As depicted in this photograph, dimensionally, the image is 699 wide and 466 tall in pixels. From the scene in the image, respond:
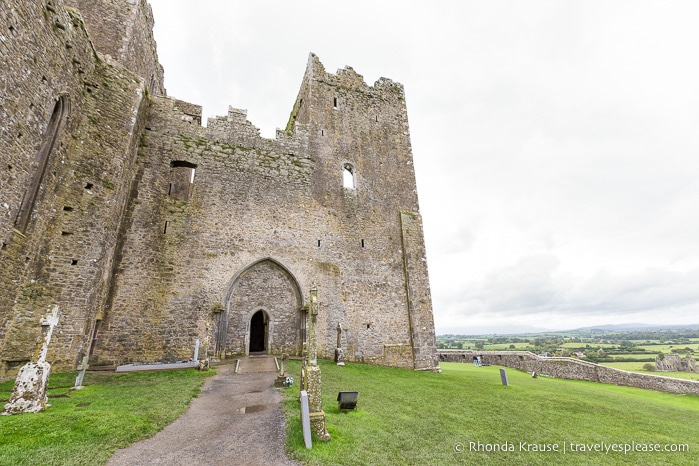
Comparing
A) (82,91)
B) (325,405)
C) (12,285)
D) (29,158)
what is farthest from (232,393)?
(82,91)

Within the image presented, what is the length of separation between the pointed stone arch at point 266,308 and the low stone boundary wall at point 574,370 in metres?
17.7

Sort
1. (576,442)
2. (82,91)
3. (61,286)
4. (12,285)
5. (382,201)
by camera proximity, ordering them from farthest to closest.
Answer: (382,201), (82,91), (61,286), (12,285), (576,442)

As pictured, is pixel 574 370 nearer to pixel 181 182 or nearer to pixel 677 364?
pixel 677 364

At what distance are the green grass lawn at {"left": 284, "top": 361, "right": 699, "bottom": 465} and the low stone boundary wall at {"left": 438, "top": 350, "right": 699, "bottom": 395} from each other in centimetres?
710

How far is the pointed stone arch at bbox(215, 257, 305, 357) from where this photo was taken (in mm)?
14094

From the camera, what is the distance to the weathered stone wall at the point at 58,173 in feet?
28.6

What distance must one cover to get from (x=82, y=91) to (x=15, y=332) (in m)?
8.58

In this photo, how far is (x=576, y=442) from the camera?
684cm

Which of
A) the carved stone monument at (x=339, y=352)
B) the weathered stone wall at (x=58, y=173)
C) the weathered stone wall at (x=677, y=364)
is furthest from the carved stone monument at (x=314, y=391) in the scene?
the weathered stone wall at (x=677, y=364)

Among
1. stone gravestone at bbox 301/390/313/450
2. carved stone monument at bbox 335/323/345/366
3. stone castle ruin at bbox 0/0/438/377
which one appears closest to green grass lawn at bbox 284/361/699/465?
stone gravestone at bbox 301/390/313/450

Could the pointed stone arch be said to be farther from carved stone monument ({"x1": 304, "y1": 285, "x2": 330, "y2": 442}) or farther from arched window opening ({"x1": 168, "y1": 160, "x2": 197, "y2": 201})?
carved stone monument ({"x1": 304, "y1": 285, "x2": 330, "y2": 442})

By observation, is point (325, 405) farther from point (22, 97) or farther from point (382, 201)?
point (382, 201)

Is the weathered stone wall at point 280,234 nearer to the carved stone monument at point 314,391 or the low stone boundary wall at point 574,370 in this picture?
the carved stone monument at point 314,391

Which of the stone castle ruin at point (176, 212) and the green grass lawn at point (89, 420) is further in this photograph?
the stone castle ruin at point (176, 212)
